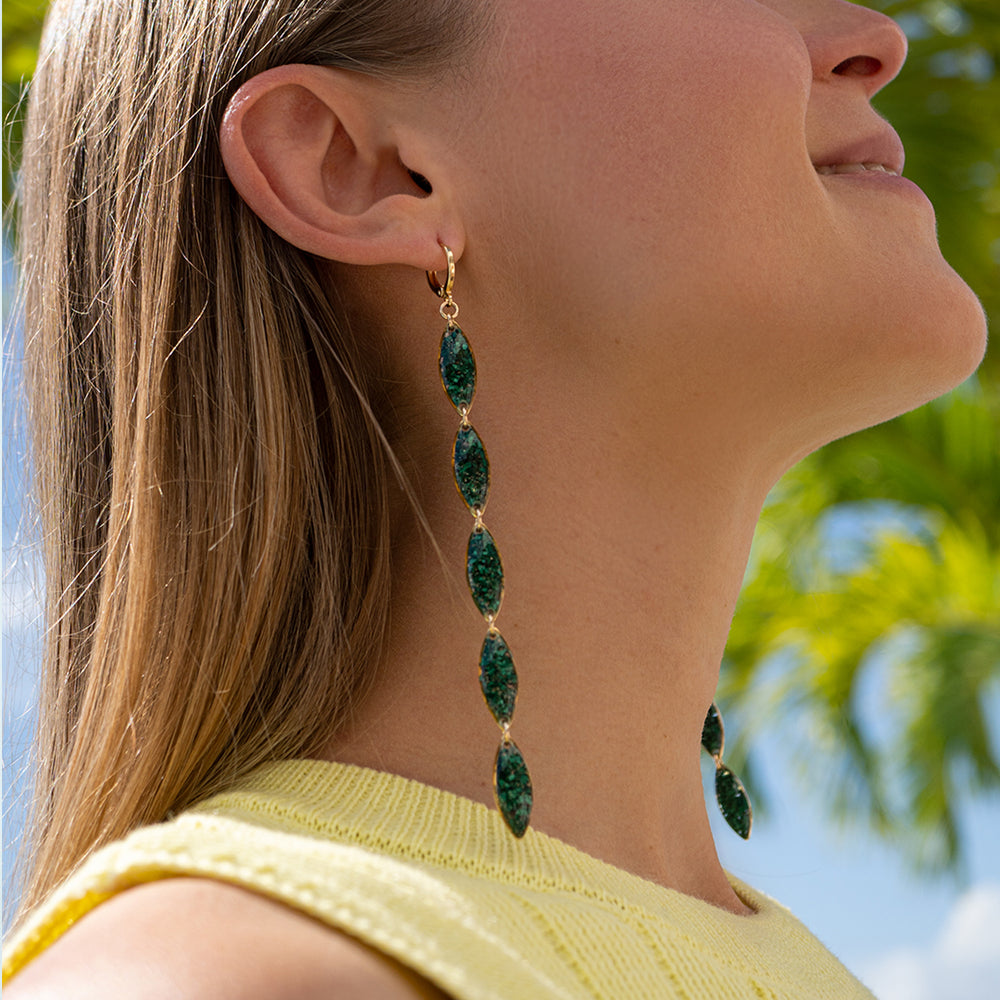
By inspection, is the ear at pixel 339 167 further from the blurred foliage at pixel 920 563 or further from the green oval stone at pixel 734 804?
the blurred foliage at pixel 920 563

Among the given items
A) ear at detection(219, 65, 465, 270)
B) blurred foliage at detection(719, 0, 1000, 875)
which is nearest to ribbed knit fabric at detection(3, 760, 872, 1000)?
ear at detection(219, 65, 465, 270)

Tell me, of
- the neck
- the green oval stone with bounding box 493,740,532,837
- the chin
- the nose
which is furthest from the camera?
the nose

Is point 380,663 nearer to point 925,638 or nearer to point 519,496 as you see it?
point 519,496

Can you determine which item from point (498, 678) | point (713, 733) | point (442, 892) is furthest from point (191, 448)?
point (713, 733)

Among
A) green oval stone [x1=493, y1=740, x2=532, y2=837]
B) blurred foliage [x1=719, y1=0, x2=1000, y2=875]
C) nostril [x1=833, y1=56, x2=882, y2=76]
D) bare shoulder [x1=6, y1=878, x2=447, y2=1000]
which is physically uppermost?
nostril [x1=833, y1=56, x2=882, y2=76]

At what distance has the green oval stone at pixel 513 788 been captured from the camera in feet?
4.44

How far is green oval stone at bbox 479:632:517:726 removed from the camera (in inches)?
55.5

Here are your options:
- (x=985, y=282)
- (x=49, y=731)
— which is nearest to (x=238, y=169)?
(x=49, y=731)

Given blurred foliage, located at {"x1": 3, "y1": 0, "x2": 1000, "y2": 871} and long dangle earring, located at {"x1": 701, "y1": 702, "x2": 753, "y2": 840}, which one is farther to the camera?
blurred foliage, located at {"x1": 3, "y1": 0, "x2": 1000, "y2": 871}

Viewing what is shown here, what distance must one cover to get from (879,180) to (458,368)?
625 mm

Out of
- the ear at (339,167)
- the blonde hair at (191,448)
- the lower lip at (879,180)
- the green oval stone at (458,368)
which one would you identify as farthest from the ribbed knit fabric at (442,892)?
the lower lip at (879,180)

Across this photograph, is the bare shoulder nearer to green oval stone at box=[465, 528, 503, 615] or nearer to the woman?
the woman

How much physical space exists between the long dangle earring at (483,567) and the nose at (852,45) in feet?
1.99

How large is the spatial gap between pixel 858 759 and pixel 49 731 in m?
5.76
